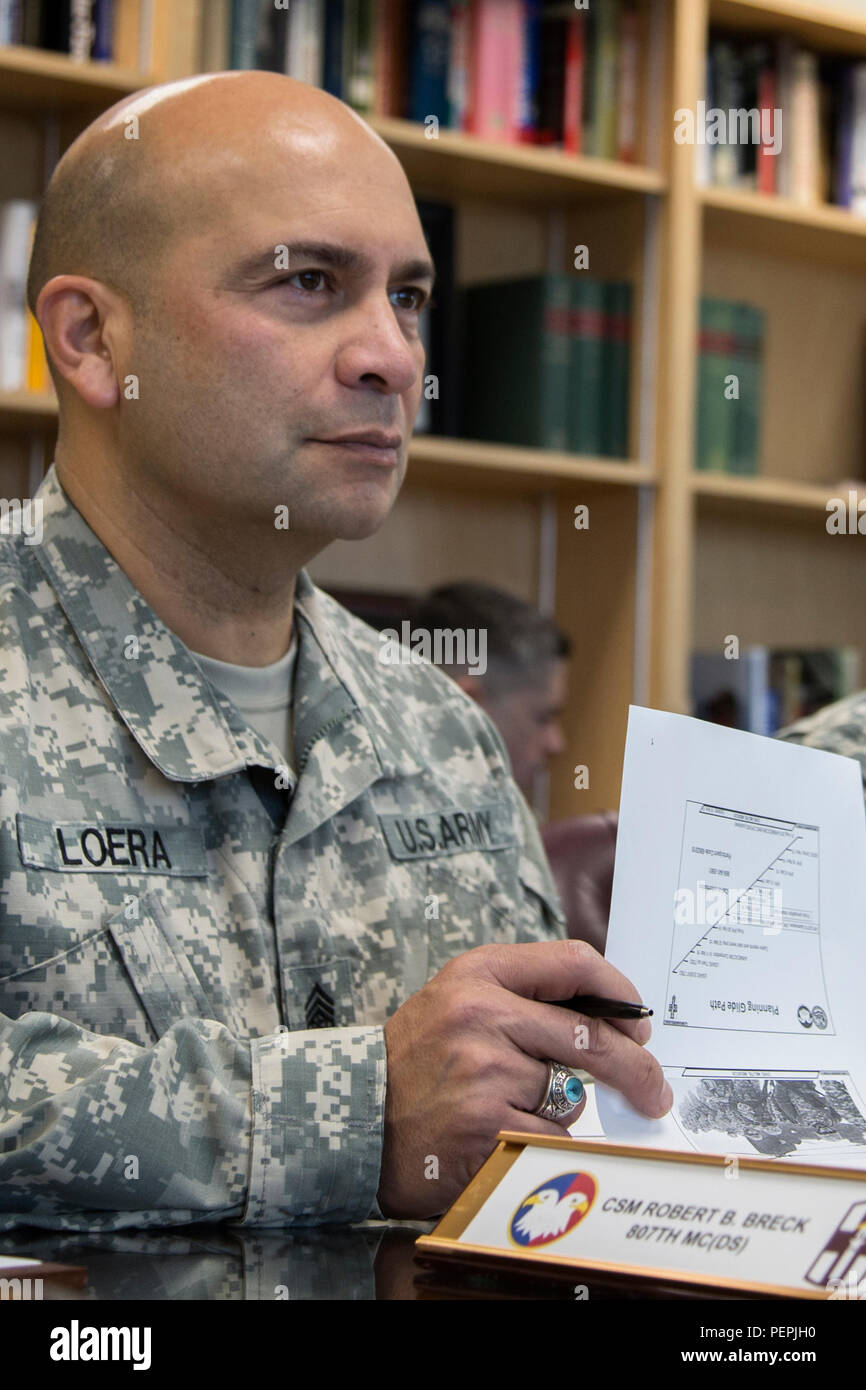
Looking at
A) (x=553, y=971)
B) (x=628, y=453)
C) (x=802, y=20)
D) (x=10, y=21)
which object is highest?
(x=802, y=20)

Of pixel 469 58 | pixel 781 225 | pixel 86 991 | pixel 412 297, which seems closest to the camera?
pixel 86 991

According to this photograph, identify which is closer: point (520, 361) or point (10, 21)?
point (10, 21)

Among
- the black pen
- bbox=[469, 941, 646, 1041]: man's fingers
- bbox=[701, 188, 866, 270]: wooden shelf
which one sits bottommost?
the black pen

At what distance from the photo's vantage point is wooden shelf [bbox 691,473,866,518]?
288cm

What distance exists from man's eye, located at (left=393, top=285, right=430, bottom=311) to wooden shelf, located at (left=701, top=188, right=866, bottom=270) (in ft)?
5.67

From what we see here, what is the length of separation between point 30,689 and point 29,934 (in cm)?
19

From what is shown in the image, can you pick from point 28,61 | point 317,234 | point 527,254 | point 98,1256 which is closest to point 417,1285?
point 98,1256

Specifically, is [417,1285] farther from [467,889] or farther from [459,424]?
[459,424]

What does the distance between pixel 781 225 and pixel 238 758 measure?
2246 millimetres

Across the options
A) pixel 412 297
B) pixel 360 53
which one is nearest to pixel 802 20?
pixel 360 53

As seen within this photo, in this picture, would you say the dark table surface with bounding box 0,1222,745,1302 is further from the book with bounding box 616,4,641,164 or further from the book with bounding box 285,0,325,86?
the book with bounding box 616,4,641,164

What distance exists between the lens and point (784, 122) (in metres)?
3.01

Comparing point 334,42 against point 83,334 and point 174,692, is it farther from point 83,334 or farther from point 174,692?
point 174,692

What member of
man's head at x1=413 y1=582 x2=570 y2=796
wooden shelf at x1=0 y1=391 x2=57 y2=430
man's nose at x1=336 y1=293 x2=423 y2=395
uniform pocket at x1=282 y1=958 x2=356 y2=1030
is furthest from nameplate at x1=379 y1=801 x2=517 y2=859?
man's head at x1=413 y1=582 x2=570 y2=796
